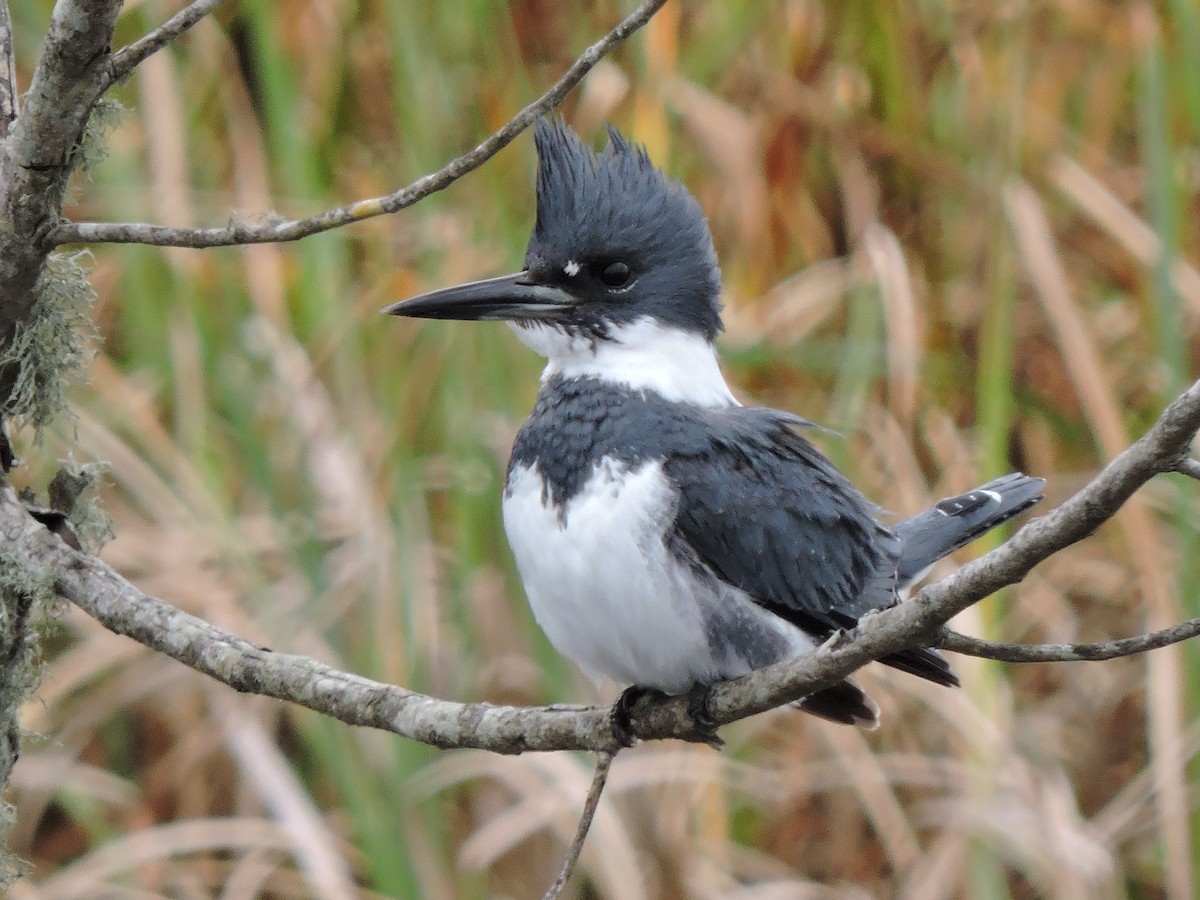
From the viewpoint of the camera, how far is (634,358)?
2.26 m

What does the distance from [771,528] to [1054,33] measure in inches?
98.1

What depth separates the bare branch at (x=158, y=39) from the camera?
1.31m

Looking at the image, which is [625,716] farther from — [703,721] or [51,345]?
[51,345]

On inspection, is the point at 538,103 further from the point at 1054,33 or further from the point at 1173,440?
the point at 1054,33

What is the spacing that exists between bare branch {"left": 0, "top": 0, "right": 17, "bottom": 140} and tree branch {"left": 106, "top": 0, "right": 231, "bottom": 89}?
22cm

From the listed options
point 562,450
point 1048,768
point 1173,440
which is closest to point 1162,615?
point 1048,768

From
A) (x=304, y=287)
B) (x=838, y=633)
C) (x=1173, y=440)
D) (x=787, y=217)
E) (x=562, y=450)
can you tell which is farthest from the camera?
(x=787, y=217)

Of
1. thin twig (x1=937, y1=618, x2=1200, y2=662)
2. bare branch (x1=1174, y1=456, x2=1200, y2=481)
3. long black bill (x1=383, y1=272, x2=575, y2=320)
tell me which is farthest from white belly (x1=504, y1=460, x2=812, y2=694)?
bare branch (x1=1174, y1=456, x2=1200, y2=481)

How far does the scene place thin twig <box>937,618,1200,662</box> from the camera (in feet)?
4.13

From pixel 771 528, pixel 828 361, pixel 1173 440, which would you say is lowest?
pixel 1173 440

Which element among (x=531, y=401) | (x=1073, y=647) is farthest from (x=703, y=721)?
(x=531, y=401)

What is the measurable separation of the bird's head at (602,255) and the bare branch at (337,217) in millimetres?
815

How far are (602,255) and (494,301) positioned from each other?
7.9 inches

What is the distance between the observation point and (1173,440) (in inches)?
42.0
